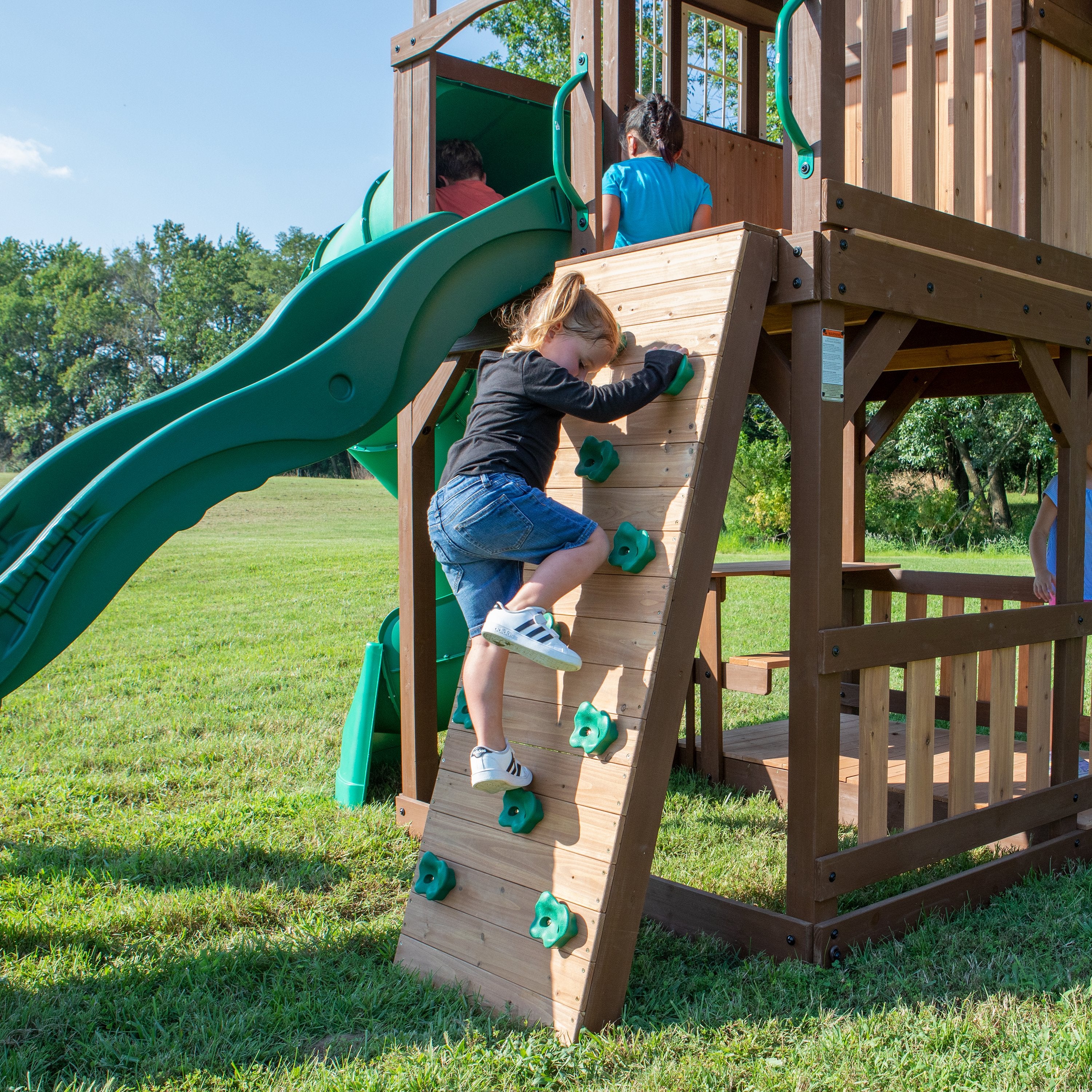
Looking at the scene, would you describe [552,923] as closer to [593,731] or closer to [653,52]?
[593,731]

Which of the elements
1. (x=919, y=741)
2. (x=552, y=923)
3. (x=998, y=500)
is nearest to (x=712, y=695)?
(x=919, y=741)

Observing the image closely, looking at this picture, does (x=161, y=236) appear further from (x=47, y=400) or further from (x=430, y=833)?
(x=430, y=833)

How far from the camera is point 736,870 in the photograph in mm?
4375

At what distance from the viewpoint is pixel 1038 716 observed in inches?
183

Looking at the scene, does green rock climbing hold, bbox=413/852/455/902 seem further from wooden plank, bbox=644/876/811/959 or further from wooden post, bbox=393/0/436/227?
wooden post, bbox=393/0/436/227

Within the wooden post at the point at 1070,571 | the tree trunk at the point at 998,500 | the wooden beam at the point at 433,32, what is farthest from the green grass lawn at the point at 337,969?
the tree trunk at the point at 998,500

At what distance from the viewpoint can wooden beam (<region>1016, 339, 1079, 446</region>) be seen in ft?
14.5

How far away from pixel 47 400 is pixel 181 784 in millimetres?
69949

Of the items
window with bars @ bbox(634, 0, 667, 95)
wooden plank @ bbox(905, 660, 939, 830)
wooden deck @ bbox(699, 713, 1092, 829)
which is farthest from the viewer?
window with bars @ bbox(634, 0, 667, 95)

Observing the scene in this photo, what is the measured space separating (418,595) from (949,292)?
2861 mm

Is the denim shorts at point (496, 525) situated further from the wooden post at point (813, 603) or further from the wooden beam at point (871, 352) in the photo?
the wooden beam at point (871, 352)

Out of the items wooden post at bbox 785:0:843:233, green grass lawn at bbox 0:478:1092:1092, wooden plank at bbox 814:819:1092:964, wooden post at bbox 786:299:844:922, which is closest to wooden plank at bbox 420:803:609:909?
green grass lawn at bbox 0:478:1092:1092

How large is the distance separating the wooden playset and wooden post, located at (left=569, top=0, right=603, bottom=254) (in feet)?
0.03

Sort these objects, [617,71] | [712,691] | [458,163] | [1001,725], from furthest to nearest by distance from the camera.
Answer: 1. [712,691]
2. [458,163]
3. [1001,725]
4. [617,71]
